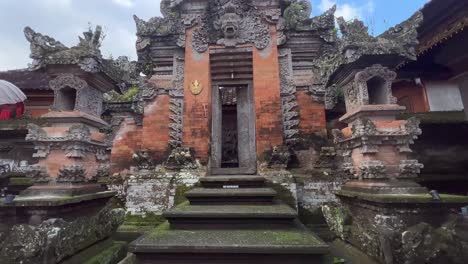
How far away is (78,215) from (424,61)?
8002 millimetres

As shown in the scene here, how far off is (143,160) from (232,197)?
248 cm

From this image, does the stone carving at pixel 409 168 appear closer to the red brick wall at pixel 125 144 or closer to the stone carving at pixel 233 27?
the stone carving at pixel 233 27

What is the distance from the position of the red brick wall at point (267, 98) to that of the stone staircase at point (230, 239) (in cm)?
182

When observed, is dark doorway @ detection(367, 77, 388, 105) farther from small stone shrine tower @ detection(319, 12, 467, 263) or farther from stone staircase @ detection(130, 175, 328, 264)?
stone staircase @ detection(130, 175, 328, 264)

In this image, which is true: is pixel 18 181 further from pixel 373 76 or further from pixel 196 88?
pixel 373 76

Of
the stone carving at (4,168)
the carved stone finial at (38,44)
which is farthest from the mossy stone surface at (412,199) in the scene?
the stone carving at (4,168)

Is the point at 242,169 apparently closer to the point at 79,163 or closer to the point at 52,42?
the point at 79,163

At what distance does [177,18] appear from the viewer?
21.2 ft

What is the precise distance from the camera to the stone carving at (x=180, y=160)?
5.67m

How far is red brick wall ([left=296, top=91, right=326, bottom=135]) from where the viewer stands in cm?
592

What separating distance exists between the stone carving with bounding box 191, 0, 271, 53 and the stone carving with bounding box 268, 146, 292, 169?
8.70 ft

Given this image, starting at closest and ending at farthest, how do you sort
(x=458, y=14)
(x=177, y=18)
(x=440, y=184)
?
(x=458, y=14) → (x=440, y=184) → (x=177, y=18)

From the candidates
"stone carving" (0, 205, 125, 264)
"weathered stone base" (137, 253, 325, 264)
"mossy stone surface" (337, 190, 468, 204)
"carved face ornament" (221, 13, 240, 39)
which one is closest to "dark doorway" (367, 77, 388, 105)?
"mossy stone surface" (337, 190, 468, 204)

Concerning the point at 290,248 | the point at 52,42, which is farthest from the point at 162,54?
the point at 290,248
